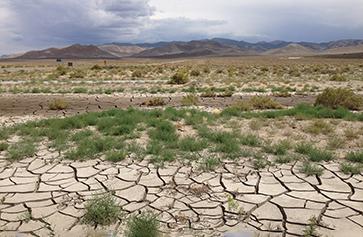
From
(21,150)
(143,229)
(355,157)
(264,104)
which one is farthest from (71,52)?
(143,229)

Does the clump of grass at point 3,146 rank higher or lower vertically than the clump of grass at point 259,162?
higher

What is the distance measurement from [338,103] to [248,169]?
7942 millimetres

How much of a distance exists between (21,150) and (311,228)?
6.56 metres

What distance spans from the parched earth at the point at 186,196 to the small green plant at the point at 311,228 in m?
0.06

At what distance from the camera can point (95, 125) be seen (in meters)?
9.20

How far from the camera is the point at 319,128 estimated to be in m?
8.31

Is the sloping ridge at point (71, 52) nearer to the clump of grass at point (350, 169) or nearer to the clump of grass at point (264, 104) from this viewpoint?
the clump of grass at point (264, 104)

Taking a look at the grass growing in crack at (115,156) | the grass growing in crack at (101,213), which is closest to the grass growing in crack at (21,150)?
the grass growing in crack at (115,156)

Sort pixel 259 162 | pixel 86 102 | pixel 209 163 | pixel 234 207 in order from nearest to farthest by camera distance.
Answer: pixel 234 207, pixel 209 163, pixel 259 162, pixel 86 102

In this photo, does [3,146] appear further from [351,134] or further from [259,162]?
[351,134]

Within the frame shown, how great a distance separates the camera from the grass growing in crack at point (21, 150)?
21.1 feet

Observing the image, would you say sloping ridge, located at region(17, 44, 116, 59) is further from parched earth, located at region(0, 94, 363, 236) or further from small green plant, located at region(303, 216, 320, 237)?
small green plant, located at region(303, 216, 320, 237)

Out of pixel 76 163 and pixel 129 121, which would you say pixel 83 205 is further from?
pixel 129 121

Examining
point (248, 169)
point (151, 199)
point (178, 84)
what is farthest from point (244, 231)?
point (178, 84)
